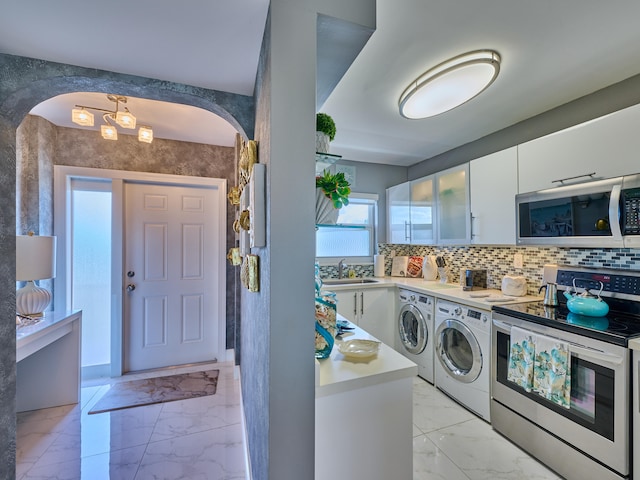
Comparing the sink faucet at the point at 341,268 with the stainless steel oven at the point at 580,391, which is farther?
the sink faucet at the point at 341,268

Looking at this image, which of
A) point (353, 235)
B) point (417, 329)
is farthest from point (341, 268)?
point (417, 329)

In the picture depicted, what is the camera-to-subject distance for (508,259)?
269 centimetres

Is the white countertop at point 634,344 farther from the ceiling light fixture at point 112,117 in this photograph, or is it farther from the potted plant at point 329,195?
the ceiling light fixture at point 112,117

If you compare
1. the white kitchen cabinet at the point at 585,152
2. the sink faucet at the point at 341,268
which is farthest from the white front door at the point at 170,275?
the white kitchen cabinet at the point at 585,152

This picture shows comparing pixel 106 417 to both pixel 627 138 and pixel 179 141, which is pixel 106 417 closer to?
pixel 179 141

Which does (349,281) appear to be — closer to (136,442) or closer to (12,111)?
(136,442)

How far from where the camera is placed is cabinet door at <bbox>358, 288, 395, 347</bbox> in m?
3.04

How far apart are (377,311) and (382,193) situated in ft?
5.49

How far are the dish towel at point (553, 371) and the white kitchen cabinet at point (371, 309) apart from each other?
1.51 metres

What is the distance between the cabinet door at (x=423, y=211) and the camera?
3.18 metres

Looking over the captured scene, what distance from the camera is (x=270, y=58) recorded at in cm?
97

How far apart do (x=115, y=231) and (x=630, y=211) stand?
4.07 m

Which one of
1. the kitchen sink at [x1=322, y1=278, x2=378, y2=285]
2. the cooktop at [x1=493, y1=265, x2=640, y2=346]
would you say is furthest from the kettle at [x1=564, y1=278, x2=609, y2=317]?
the kitchen sink at [x1=322, y1=278, x2=378, y2=285]

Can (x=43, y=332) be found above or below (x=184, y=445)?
above
